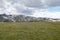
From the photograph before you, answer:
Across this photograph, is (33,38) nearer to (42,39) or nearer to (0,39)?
(42,39)

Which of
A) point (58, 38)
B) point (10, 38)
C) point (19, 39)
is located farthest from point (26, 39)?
point (58, 38)

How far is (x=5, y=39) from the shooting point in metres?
52.8

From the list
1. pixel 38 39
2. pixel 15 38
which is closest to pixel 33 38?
pixel 38 39

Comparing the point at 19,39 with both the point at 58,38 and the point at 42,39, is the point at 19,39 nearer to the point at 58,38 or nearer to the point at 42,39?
the point at 42,39

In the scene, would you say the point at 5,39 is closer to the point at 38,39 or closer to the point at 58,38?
the point at 38,39

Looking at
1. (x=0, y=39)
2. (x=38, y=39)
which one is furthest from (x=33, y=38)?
(x=0, y=39)

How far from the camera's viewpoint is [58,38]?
54438mm

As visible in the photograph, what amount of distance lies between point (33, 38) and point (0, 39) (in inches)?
393

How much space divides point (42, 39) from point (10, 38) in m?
10.3

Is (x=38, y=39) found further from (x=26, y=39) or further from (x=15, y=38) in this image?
(x=15, y=38)

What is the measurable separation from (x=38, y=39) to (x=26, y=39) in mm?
3631

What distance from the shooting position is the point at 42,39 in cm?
5175

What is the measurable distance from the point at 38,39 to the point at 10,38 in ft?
30.1

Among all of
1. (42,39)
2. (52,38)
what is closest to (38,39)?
(42,39)
